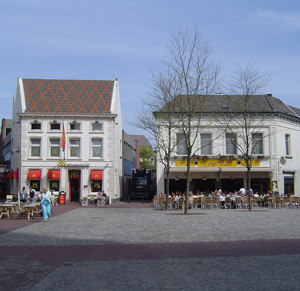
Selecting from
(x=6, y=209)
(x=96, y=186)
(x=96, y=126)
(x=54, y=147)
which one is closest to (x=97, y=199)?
(x=96, y=186)

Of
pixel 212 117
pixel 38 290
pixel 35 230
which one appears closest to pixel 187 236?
pixel 35 230

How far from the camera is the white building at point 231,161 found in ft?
123

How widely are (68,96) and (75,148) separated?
5.44m

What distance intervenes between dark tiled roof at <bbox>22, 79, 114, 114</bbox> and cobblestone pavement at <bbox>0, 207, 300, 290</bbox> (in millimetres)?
25187

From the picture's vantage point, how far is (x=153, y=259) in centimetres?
970

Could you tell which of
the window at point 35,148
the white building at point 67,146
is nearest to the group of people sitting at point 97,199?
the white building at point 67,146

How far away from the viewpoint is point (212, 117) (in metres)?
37.5

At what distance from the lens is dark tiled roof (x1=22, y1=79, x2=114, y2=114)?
40219mm

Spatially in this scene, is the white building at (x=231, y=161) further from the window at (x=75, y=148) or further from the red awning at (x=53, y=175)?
the red awning at (x=53, y=175)

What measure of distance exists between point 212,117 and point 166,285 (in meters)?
31.2

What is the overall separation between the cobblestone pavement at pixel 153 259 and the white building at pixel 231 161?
70.4 feet

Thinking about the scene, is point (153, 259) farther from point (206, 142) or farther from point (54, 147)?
point (54, 147)

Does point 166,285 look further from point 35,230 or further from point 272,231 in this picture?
point 35,230

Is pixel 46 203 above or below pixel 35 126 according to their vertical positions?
below
